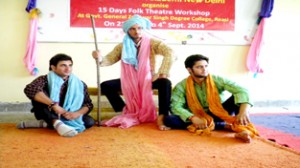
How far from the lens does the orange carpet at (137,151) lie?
159 centimetres

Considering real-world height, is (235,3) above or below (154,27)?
above

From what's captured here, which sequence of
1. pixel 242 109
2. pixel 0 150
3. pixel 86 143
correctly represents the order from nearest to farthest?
pixel 0 150 → pixel 86 143 → pixel 242 109

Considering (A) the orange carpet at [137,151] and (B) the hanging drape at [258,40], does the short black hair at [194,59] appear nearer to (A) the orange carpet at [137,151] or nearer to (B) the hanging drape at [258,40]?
(A) the orange carpet at [137,151]

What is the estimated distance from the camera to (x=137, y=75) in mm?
2850

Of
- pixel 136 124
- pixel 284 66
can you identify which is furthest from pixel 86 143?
pixel 284 66

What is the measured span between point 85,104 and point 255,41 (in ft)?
8.10

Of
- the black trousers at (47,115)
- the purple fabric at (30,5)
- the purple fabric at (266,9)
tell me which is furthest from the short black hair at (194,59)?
the purple fabric at (30,5)

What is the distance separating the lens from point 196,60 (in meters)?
2.49

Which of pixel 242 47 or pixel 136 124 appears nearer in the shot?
pixel 136 124

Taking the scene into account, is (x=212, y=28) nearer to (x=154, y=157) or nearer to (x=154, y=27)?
(x=154, y=27)

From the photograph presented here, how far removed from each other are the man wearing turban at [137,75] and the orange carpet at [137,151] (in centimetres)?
45

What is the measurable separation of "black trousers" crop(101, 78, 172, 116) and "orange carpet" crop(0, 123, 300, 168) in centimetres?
30

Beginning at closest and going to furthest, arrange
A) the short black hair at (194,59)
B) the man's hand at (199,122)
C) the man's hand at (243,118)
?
the man's hand at (243,118)
the man's hand at (199,122)
the short black hair at (194,59)

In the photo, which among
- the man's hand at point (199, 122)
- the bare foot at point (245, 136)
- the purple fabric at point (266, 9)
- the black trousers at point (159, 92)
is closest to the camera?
the bare foot at point (245, 136)
